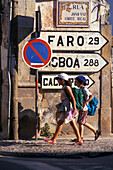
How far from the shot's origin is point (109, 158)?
898 centimetres

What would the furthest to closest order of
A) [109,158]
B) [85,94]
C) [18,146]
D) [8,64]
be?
[8,64]
[85,94]
[18,146]
[109,158]

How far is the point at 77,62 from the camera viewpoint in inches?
504

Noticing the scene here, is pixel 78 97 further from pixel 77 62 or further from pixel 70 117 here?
pixel 77 62

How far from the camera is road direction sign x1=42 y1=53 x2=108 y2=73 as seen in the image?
12.7 meters

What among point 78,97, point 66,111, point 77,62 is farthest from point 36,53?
point 77,62

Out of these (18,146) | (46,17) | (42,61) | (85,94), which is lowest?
(18,146)

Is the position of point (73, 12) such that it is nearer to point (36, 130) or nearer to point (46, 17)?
point (46, 17)

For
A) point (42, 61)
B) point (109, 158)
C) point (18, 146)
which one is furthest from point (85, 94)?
point (109, 158)

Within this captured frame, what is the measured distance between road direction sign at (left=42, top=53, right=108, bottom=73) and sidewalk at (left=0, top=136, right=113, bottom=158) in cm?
190

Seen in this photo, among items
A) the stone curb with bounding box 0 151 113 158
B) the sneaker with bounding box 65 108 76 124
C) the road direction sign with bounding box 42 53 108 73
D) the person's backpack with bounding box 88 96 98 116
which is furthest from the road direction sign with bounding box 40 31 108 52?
the stone curb with bounding box 0 151 113 158

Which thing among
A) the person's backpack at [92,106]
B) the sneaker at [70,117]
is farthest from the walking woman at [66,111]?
the person's backpack at [92,106]

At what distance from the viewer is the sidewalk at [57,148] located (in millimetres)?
9453

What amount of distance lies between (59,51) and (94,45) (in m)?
0.92

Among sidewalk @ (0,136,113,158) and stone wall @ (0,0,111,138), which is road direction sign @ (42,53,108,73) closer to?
stone wall @ (0,0,111,138)
